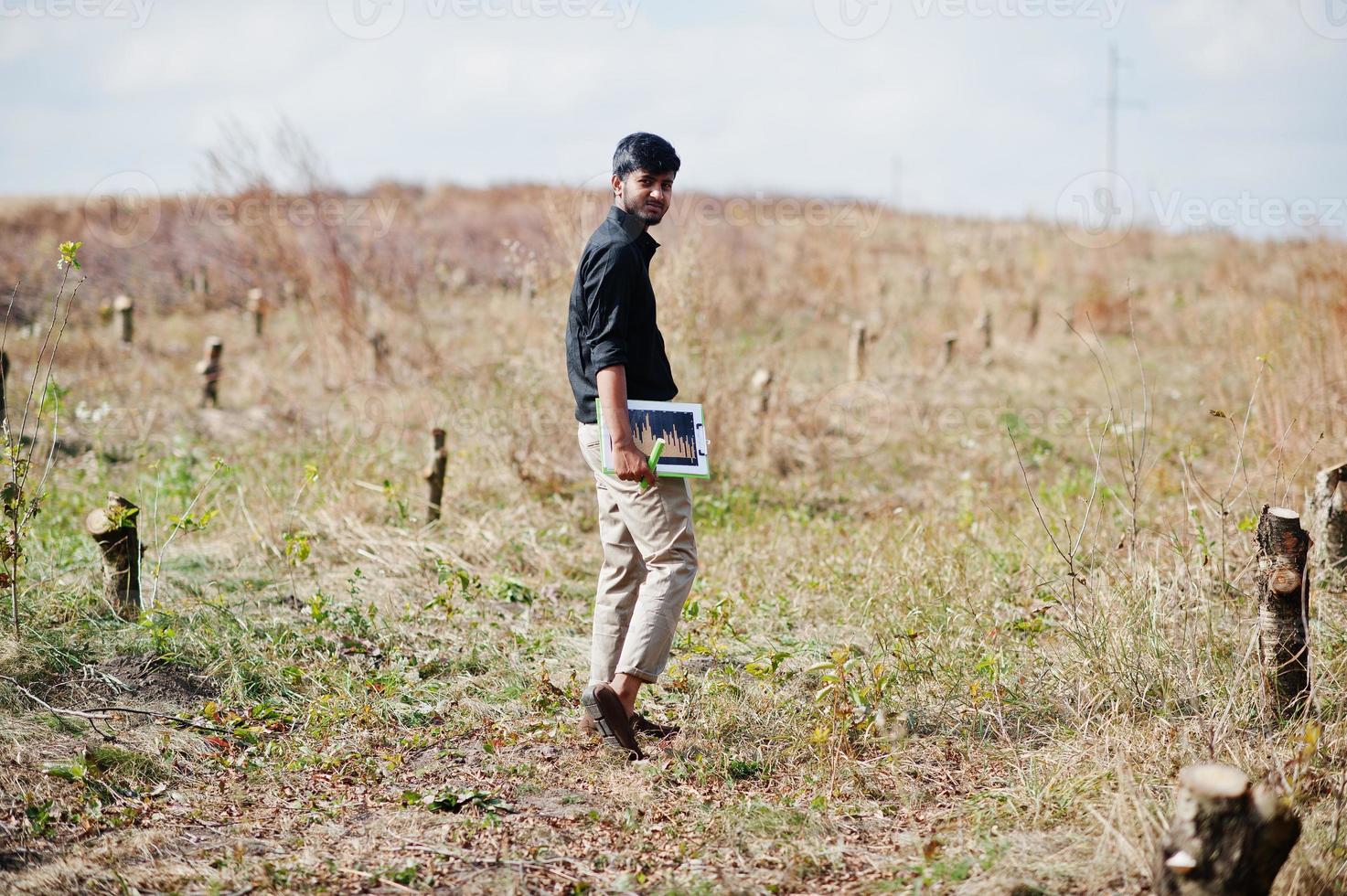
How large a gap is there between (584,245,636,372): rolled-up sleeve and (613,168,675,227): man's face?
6.1 inches

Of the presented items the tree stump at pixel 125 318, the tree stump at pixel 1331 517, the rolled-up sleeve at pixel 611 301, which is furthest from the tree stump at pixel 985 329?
the tree stump at pixel 125 318

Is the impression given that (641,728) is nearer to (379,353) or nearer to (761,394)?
(761,394)

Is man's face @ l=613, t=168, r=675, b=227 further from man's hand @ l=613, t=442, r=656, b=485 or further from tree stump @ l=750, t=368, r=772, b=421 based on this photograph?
tree stump @ l=750, t=368, r=772, b=421

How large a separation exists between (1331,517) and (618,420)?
126 inches

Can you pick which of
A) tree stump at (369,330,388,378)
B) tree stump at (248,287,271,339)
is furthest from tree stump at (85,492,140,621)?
tree stump at (248,287,271,339)

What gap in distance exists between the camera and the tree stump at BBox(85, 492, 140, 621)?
3973 millimetres

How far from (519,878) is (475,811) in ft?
1.36

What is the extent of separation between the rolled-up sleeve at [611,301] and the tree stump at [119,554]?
2244 mm

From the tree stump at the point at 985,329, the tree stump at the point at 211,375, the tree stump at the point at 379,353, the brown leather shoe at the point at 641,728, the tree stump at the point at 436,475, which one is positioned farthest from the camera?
the tree stump at the point at 985,329

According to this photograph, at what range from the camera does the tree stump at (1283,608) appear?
10.1 ft

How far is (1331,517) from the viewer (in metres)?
4.21

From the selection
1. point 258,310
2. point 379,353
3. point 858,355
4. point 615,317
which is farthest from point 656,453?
point 258,310

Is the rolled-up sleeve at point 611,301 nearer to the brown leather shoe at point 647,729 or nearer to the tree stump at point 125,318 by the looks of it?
the brown leather shoe at point 647,729

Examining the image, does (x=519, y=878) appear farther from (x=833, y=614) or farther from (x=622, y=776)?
(x=833, y=614)
